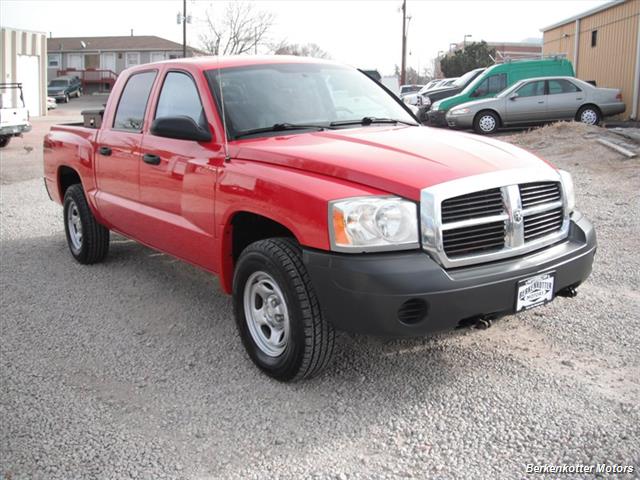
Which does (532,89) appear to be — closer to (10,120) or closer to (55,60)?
(10,120)

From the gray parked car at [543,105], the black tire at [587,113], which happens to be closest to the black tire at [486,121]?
the gray parked car at [543,105]

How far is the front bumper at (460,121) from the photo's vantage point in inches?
742

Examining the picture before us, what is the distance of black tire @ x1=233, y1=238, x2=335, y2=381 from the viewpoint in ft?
11.4

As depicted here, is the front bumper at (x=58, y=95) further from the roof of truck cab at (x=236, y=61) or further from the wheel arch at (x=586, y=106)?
the roof of truck cab at (x=236, y=61)

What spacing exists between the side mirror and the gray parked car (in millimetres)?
15659

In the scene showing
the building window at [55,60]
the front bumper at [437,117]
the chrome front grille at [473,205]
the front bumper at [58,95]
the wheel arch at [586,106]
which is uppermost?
the building window at [55,60]

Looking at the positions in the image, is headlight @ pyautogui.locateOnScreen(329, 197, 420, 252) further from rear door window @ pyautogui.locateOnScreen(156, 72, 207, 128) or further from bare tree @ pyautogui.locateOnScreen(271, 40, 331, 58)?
bare tree @ pyautogui.locateOnScreen(271, 40, 331, 58)

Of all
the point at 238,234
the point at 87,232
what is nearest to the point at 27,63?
the point at 87,232

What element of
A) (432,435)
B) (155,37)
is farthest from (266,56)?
(155,37)

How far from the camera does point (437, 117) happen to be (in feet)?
68.8

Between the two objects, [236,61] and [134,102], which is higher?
[236,61]

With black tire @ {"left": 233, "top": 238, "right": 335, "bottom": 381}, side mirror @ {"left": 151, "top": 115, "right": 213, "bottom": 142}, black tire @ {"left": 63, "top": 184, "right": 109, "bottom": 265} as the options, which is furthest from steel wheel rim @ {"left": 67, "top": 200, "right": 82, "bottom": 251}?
black tire @ {"left": 233, "top": 238, "right": 335, "bottom": 381}

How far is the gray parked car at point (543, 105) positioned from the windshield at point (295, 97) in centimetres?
1446

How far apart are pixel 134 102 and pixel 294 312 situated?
2.78m
